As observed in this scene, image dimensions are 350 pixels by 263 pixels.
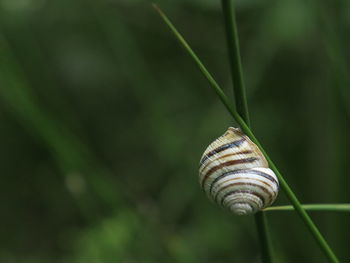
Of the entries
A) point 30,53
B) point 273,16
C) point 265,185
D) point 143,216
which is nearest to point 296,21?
point 273,16

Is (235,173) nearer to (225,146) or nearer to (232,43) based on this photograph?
(225,146)

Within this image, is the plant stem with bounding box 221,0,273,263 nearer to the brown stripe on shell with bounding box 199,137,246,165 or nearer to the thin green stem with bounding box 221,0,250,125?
the thin green stem with bounding box 221,0,250,125

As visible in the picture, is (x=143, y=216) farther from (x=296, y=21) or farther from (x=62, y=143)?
(x=296, y=21)

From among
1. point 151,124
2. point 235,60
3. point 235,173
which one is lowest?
point 151,124

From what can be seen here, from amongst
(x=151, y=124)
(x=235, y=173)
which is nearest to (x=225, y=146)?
(x=235, y=173)

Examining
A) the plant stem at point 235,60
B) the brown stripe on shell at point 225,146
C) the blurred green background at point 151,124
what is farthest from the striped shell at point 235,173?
the blurred green background at point 151,124

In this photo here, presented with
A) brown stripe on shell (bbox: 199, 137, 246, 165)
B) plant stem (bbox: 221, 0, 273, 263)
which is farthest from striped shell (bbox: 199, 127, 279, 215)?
plant stem (bbox: 221, 0, 273, 263)

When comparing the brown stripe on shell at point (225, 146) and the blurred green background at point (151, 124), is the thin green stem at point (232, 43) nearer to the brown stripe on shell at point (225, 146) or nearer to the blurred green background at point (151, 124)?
the brown stripe on shell at point (225, 146)
